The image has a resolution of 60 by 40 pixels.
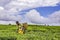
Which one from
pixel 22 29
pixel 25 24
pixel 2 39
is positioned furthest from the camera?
pixel 25 24

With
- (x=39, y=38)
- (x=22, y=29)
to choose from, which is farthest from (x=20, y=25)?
(x=39, y=38)

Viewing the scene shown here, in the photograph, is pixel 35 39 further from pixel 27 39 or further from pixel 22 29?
pixel 22 29

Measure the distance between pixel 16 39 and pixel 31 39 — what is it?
2.07 metres

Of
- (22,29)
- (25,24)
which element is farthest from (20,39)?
(25,24)

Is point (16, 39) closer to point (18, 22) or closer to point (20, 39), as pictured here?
point (20, 39)

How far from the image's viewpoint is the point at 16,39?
29047mm

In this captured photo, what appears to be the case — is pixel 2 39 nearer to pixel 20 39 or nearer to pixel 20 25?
pixel 20 39

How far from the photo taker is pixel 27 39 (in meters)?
28.8

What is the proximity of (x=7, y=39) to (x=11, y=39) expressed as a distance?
0.71 metres

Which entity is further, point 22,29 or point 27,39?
point 22,29

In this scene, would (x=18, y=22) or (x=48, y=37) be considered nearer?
(x=48, y=37)

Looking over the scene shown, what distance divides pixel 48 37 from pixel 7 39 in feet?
18.6

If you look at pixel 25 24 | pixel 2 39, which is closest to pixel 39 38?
pixel 2 39

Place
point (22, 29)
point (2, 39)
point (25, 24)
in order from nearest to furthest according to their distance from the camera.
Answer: point (2, 39) → point (22, 29) → point (25, 24)
